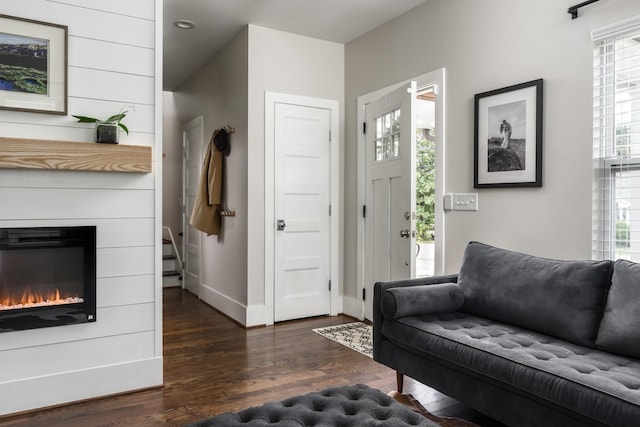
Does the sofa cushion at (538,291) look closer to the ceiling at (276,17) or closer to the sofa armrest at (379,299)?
the sofa armrest at (379,299)

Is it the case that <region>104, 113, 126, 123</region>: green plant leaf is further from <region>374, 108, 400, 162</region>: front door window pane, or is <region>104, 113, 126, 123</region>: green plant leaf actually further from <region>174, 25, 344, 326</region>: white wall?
<region>374, 108, 400, 162</region>: front door window pane

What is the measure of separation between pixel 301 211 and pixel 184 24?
2031mm

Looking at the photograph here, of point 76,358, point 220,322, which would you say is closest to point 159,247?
point 76,358

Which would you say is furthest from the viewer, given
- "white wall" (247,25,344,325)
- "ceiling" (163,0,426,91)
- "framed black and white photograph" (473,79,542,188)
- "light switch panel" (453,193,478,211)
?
"white wall" (247,25,344,325)

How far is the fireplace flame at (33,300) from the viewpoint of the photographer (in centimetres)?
246

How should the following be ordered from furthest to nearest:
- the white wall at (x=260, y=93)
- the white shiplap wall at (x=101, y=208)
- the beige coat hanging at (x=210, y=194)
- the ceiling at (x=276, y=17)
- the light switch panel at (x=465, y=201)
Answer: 1. the beige coat hanging at (x=210, y=194)
2. the white wall at (x=260, y=93)
3. the ceiling at (x=276, y=17)
4. the light switch panel at (x=465, y=201)
5. the white shiplap wall at (x=101, y=208)

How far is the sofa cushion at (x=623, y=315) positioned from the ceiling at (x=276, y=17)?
8.52ft

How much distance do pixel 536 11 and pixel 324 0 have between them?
163 cm

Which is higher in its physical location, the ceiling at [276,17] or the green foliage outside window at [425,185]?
the ceiling at [276,17]

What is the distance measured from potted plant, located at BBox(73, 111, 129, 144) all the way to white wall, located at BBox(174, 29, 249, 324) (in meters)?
1.68

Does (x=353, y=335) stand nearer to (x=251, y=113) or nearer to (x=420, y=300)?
(x=420, y=300)

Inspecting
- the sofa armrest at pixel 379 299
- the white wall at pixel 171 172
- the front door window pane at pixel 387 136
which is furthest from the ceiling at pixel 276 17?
the sofa armrest at pixel 379 299

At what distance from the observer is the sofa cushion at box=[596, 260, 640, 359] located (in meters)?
1.97

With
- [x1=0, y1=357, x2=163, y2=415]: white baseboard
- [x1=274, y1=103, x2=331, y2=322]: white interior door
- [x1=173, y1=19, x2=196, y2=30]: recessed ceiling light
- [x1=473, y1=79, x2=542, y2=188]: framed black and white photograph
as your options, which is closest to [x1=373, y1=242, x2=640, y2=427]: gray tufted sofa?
[x1=473, y1=79, x2=542, y2=188]: framed black and white photograph
